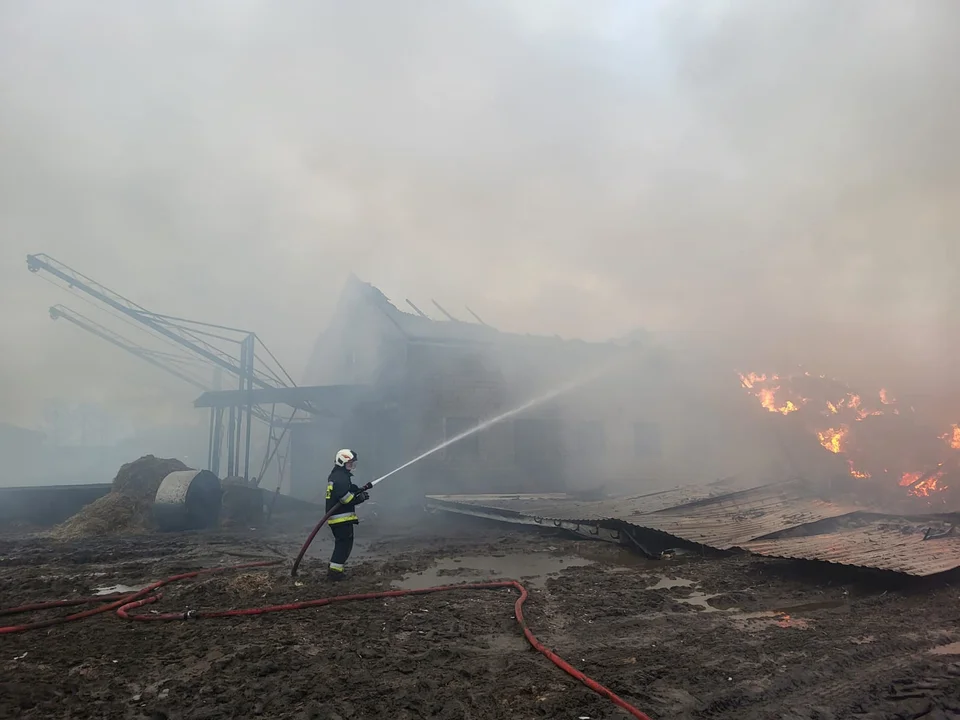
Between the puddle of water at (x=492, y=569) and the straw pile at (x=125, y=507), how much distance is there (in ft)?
27.1

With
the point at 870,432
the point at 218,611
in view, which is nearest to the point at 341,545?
the point at 218,611

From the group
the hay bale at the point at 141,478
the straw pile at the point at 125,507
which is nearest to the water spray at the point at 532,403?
the hay bale at the point at 141,478

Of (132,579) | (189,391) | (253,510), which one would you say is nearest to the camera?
(132,579)

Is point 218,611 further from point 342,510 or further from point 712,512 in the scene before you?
point 712,512

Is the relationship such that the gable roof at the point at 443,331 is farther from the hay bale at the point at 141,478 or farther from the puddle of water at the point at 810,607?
the puddle of water at the point at 810,607

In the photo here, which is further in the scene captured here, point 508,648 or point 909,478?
point 909,478

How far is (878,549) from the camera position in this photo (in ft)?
23.0

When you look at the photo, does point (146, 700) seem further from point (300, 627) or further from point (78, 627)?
point (78, 627)

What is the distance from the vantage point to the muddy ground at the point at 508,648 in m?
3.45

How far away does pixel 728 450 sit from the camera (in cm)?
1819

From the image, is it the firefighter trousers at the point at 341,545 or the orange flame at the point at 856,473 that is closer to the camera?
the firefighter trousers at the point at 341,545

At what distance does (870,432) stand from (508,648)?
14.2 m

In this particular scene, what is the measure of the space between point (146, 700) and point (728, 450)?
17902 mm

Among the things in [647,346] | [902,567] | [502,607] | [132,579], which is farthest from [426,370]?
[902,567]
